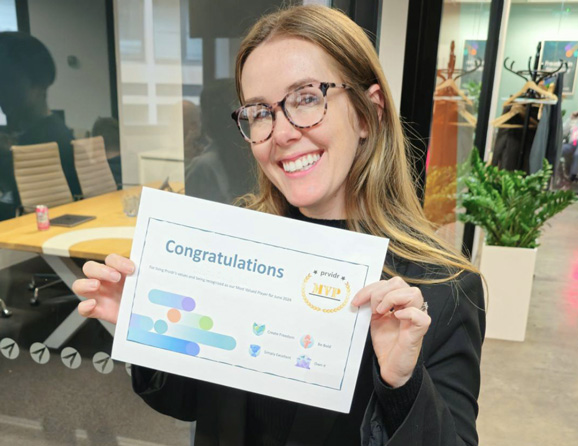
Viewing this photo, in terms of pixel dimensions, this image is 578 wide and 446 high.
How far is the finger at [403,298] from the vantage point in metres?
0.82

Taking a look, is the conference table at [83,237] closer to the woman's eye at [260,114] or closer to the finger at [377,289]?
the woman's eye at [260,114]

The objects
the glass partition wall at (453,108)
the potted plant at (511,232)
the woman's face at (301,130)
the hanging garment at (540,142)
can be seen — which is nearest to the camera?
the woman's face at (301,130)

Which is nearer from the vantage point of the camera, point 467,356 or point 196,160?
point 467,356

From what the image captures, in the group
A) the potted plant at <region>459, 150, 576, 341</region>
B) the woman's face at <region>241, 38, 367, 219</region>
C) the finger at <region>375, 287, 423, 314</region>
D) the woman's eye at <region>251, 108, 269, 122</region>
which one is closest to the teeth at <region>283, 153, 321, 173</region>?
the woman's face at <region>241, 38, 367, 219</region>

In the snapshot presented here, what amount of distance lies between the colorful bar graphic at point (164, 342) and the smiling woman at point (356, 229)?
0.08m

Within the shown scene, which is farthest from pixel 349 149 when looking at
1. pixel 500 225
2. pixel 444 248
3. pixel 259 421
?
pixel 500 225

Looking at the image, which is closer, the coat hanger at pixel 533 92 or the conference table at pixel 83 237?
the conference table at pixel 83 237

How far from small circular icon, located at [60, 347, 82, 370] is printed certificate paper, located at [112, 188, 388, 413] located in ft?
A: 3.61

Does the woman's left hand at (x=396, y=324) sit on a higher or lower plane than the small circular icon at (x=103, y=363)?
higher

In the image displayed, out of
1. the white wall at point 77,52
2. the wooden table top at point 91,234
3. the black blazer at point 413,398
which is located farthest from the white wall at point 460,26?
the black blazer at point 413,398

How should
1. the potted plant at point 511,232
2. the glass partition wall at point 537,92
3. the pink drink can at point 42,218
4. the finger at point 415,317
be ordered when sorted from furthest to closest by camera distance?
the glass partition wall at point 537,92, the potted plant at point 511,232, the pink drink can at point 42,218, the finger at point 415,317

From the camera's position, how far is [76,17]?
65.3 inches

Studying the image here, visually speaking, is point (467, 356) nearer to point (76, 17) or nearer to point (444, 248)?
point (444, 248)

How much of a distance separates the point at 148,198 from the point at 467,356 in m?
0.69
